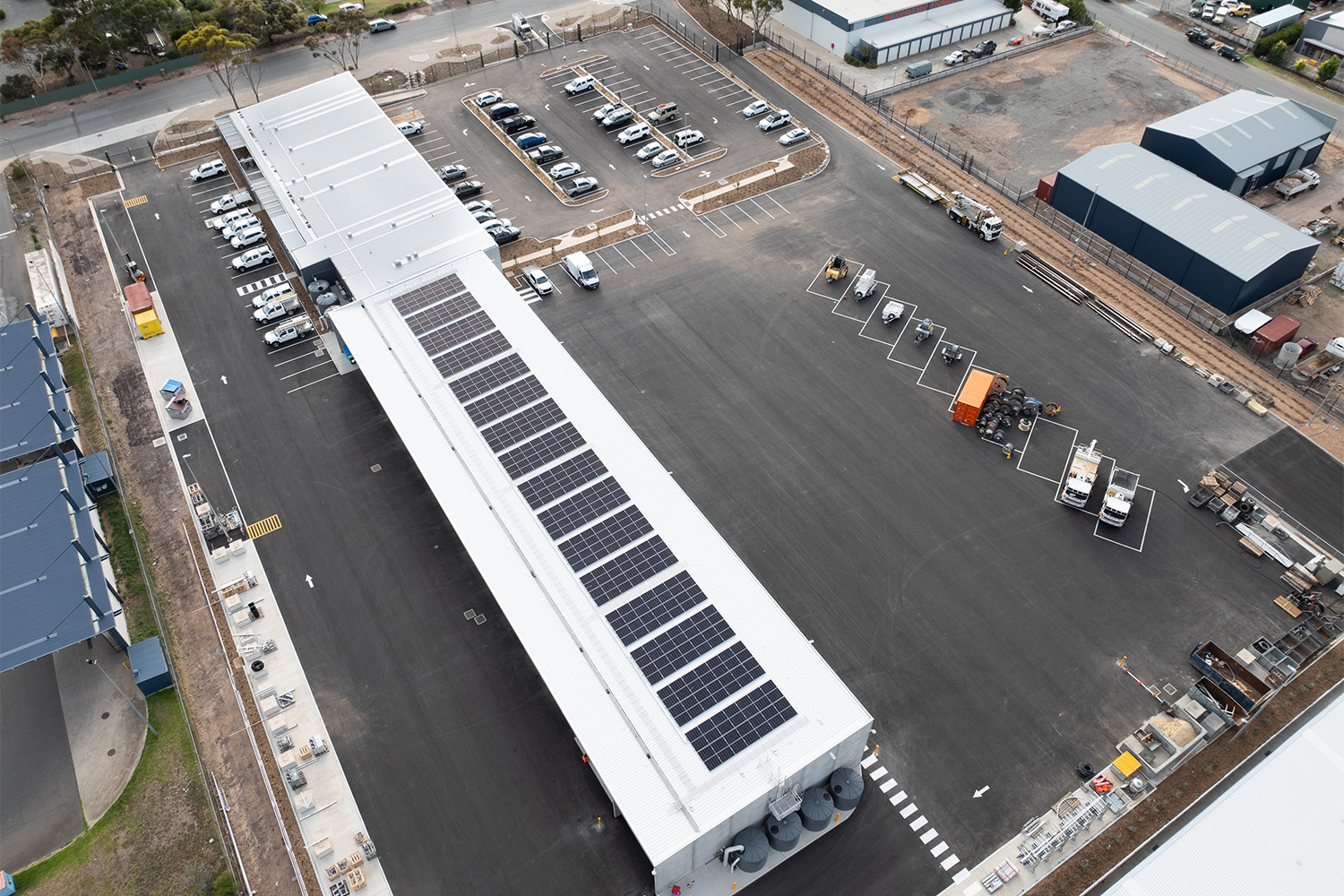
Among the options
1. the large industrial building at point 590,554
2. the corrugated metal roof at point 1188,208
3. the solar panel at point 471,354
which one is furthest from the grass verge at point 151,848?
the corrugated metal roof at point 1188,208

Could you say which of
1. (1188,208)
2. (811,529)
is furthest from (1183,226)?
(811,529)

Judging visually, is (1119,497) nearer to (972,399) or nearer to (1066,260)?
(972,399)

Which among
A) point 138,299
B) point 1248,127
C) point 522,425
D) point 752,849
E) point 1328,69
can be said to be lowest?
point 752,849

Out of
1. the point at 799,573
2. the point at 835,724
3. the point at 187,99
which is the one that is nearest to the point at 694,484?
the point at 799,573

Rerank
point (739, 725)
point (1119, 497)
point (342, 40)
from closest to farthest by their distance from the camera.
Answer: point (739, 725), point (1119, 497), point (342, 40)

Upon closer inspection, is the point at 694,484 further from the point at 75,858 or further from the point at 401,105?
the point at 401,105

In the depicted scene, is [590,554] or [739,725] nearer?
[739,725]

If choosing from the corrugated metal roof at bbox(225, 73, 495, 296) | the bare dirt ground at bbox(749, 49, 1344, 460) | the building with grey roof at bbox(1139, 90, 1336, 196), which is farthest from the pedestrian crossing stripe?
the building with grey roof at bbox(1139, 90, 1336, 196)

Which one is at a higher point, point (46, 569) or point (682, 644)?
point (46, 569)
